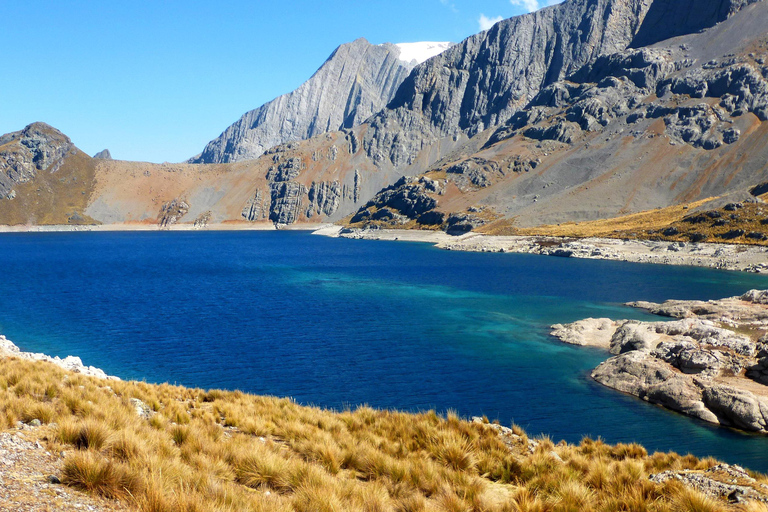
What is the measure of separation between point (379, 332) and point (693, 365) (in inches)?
1005

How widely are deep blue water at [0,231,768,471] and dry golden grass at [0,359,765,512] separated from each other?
13.1 m

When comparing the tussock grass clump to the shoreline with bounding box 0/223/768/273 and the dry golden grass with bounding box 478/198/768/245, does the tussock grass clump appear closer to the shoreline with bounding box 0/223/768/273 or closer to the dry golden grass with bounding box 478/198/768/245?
the shoreline with bounding box 0/223/768/273

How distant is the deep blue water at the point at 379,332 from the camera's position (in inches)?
1172

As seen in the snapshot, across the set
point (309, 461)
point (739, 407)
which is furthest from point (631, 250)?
point (309, 461)

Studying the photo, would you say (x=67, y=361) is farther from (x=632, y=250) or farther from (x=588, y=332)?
(x=632, y=250)

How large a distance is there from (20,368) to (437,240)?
17718 cm

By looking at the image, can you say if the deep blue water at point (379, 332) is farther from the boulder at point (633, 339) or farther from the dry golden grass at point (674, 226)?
the dry golden grass at point (674, 226)

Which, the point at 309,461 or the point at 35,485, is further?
the point at 309,461

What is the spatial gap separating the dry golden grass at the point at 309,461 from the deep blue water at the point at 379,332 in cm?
1312

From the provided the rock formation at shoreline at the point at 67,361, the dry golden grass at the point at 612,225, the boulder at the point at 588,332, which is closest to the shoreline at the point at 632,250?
the dry golden grass at the point at 612,225

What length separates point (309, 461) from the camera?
493 inches

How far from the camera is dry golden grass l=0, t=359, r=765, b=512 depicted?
8.91 m

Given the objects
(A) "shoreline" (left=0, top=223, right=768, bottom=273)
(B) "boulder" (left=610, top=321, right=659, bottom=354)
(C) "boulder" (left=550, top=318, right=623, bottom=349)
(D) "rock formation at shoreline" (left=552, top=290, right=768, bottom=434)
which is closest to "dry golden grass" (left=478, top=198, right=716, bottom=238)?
(A) "shoreline" (left=0, top=223, right=768, bottom=273)

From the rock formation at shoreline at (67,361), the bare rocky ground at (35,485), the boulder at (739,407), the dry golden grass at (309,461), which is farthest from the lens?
the boulder at (739,407)
